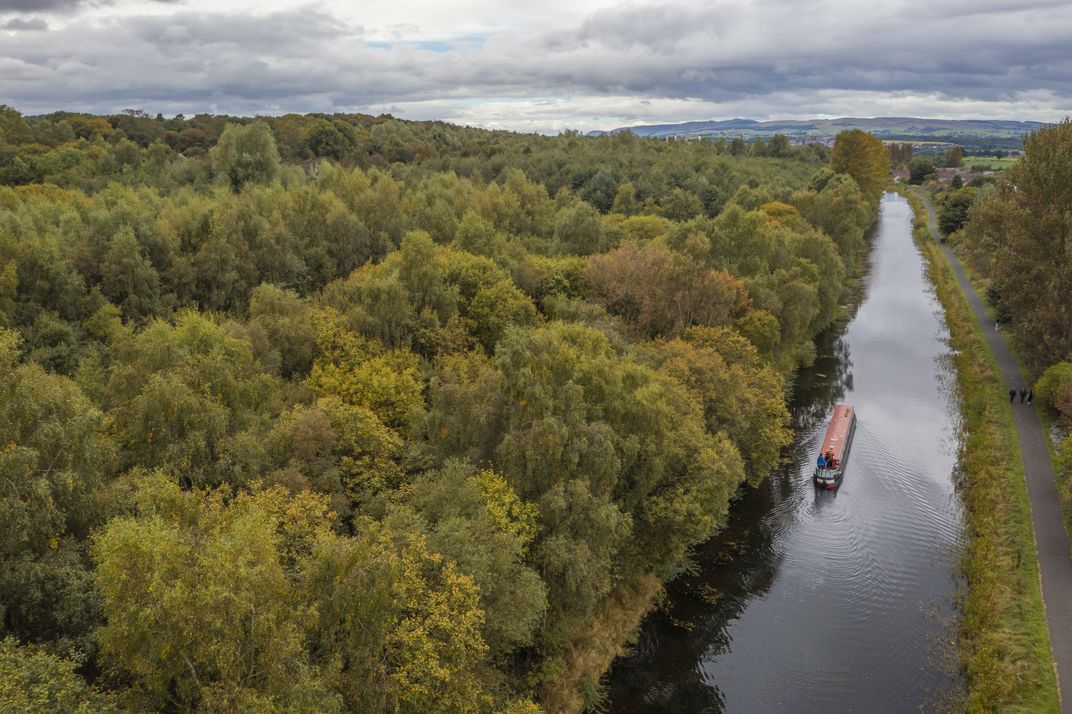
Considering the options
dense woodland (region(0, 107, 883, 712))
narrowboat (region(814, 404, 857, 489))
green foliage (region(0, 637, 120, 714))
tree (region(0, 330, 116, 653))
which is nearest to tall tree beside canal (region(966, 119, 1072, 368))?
narrowboat (region(814, 404, 857, 489))

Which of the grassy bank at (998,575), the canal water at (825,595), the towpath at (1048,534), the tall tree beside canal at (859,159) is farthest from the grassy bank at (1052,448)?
the tall tree beside canal at (859,159)

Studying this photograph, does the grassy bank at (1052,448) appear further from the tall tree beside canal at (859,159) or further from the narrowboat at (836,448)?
the tall tree beside canal at (859,159)

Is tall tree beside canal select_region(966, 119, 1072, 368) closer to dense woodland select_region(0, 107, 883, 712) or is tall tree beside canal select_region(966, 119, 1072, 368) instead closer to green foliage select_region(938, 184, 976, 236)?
dense woodland select_region(0, 107, 883, 712)

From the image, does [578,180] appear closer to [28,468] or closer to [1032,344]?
[1032,344]

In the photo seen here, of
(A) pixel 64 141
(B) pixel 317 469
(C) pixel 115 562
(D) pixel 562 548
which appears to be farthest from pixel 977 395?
(A) pixel 64 141

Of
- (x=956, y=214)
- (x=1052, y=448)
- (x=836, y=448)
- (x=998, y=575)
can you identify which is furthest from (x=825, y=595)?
(x=956, y=214)

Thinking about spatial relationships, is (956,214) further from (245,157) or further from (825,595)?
(245,157)
